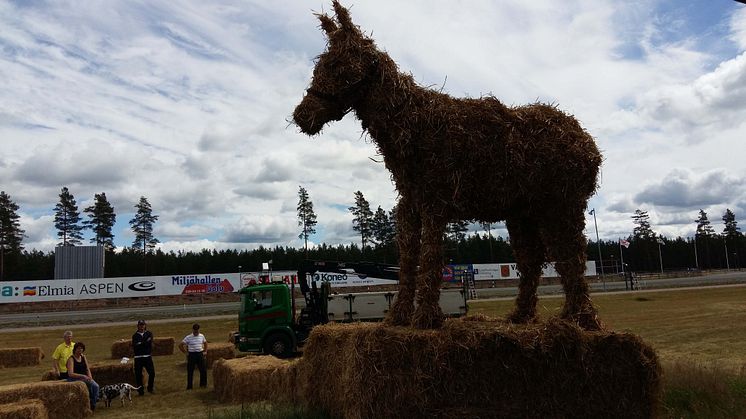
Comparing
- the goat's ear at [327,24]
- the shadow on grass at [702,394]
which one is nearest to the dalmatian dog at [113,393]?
the goat's ear at [327,24]

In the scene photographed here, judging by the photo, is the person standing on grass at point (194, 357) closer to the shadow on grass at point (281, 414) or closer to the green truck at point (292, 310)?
the green truck at point (292, 310)

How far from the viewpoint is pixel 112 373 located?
13.4m

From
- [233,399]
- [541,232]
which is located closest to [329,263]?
[233,399]

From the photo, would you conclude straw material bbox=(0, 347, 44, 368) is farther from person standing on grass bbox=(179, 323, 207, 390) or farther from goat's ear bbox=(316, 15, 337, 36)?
goat's ear bbox=(316, 15, 337, 36)

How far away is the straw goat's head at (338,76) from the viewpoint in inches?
199

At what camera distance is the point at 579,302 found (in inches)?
216

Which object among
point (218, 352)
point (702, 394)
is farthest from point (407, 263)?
point (218, 352)

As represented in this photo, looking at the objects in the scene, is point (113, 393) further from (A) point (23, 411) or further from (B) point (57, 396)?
(A) point (23, 411)

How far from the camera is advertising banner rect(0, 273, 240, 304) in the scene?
43.2 meters

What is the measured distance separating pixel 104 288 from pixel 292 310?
33897mm

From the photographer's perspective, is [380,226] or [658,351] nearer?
[658,351]

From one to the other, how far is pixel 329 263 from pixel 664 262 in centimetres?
11204

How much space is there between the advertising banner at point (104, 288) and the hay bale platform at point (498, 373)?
44958 millimetres

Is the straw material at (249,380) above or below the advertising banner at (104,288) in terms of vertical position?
below
